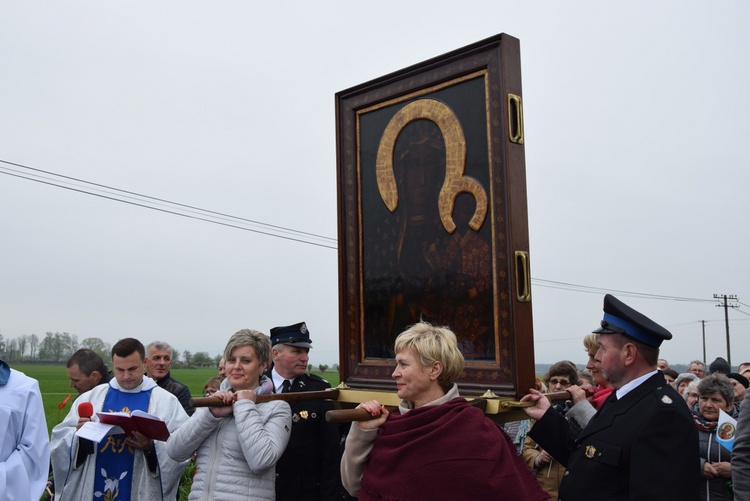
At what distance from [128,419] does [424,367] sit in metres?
2.20

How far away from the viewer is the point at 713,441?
5.61 m

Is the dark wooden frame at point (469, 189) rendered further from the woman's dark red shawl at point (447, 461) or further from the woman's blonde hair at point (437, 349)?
the woman's dark red shawl at point (447, 461)

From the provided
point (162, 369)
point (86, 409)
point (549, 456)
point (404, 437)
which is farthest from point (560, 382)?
point (162, 369)

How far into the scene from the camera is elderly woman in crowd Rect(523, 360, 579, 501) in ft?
16.5

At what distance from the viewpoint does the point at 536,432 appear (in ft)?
11.4

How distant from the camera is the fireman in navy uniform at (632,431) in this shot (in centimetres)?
276

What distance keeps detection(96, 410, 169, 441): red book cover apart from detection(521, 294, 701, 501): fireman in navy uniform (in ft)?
7.39

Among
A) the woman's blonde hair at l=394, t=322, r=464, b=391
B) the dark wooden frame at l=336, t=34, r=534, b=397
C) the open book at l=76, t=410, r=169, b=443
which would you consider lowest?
the open book at l=76, t=410, r=169, b=443

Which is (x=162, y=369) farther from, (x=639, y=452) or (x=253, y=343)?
A: (x=639, y=452)

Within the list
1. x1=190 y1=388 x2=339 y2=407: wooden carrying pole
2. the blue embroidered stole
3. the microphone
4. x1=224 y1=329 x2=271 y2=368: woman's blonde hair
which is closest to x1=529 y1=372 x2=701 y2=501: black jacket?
x1=190 y1=388 x2=339 y2=407: wooden carrying pole

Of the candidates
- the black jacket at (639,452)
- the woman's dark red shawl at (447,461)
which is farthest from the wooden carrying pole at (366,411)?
the black jacket at (639,452)

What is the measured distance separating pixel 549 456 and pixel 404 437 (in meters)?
2.40

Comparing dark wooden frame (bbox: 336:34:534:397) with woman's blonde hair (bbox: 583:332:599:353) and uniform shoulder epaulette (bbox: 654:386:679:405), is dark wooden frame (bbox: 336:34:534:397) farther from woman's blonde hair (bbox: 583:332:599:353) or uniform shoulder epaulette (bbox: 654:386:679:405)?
woman's blonde hair (bbox: 583:332:599:353)

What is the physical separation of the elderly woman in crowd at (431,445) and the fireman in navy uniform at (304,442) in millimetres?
1427
